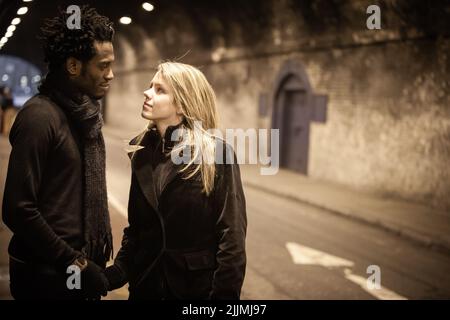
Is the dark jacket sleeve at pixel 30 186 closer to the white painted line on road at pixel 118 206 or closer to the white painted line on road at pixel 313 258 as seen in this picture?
the white painted line on road at pixel 313 258

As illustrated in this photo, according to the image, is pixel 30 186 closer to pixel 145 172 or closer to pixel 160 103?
pixel 145 172

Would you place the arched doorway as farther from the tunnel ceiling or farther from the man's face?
the man's face

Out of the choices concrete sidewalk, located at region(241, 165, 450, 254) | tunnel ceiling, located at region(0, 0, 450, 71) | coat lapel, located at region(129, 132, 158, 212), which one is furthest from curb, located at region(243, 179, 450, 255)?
coat lapel, located at region(129, 132, 158, 212)

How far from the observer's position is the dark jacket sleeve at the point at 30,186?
224 centimetres

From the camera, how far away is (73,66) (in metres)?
2.45

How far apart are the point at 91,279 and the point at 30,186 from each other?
500 mm

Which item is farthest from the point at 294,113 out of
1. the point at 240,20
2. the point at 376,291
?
the point at 376,291

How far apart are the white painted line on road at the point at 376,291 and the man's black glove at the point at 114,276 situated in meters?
3.75

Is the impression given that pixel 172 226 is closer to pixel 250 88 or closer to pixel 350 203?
pixel 350 203

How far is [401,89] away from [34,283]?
10634 millimetres

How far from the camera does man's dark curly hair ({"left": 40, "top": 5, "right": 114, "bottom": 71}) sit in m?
2.43

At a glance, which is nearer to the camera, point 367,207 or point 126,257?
point 126,257

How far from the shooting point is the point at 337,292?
5.89 meters

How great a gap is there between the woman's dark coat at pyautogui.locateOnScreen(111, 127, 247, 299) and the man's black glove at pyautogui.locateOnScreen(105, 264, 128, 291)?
0.10 meters
